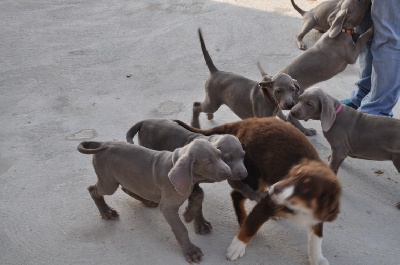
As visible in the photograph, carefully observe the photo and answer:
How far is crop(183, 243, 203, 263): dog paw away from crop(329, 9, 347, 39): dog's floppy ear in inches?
114

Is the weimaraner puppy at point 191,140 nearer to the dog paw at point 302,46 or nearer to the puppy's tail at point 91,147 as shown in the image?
the puppy's tail at point 91,147

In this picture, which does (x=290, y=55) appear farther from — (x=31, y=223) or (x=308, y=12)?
(x=31, y=223)

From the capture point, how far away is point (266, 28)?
6910 mm

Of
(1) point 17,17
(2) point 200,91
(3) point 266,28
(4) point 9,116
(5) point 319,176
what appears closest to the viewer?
(5) point 319,176

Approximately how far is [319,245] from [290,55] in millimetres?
3509

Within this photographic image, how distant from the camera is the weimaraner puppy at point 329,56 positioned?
502 cm

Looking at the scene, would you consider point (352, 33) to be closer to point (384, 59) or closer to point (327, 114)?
point (384, 59)

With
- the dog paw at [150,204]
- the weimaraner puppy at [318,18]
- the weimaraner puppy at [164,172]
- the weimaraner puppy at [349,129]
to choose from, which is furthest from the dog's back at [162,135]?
the weimaraner puppy at [318,18]

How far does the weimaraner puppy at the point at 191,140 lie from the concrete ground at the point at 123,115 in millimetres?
204

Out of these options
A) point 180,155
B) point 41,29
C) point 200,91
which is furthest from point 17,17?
point 180,155

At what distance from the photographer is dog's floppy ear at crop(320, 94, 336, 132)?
400 cm

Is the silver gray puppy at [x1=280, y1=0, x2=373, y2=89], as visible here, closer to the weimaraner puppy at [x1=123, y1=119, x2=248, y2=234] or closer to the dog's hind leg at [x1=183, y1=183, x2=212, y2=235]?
the weimaraner puppy at [x1=123, y1=119, x2=248, y2=234]

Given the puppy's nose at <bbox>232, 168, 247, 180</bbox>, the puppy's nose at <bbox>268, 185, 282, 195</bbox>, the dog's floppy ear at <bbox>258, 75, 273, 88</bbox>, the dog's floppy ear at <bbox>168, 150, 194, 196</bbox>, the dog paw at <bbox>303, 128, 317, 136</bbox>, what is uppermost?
the dog's floppy ear at <bbox>168, 150, 194, 196</bbox>

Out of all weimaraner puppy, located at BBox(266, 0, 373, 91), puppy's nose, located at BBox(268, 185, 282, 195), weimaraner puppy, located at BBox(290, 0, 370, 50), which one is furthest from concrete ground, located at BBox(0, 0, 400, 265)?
puppy's nose, located at BBox(268, 185, 282, 195)
